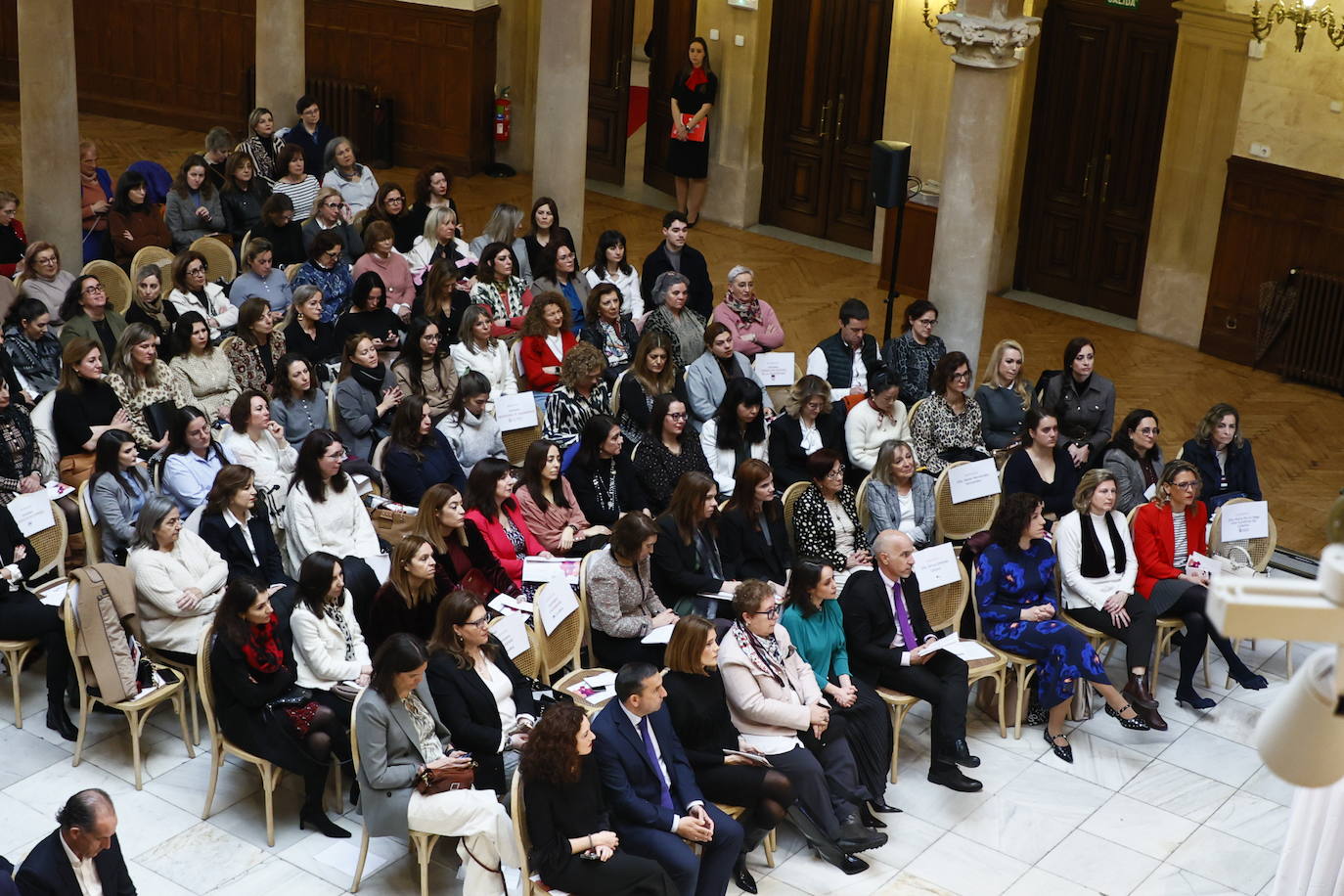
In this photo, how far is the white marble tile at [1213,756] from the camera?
7.88m

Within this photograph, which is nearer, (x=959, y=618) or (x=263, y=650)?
(x=263, y=650)

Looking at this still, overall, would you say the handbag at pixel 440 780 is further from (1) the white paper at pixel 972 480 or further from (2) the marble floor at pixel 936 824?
(1) the white paper at pixel 972 480

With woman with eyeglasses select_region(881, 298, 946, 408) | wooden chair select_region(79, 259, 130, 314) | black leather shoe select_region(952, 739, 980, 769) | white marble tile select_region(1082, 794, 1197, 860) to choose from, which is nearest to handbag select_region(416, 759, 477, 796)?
black leather shoe select_region(952, 739, 980, 769)

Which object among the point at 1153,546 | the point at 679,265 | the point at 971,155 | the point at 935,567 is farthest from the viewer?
the point at 679,265

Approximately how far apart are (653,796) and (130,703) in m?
2.30

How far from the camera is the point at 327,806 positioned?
6980mm

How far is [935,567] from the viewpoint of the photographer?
25.9ft

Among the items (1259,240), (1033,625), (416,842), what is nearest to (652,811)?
(416,842)

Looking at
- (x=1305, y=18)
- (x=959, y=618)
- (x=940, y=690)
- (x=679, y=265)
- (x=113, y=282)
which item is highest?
(x=1305, y=18)

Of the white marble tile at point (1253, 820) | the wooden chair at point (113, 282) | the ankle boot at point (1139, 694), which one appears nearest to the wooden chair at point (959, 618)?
the ankle boot at point (1139, 694)

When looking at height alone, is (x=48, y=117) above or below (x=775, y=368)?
above

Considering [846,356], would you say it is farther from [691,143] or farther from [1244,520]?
[691,143]

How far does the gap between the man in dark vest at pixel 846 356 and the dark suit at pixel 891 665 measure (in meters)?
2.56

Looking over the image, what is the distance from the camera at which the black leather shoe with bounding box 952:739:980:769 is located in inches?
300
